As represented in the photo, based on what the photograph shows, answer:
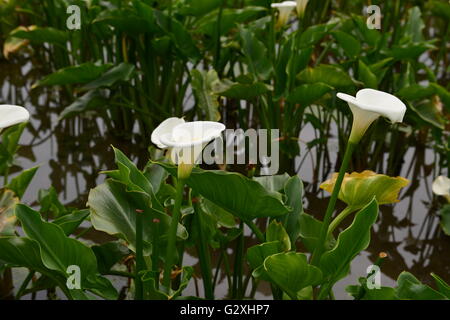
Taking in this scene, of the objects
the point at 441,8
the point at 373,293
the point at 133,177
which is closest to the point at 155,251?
the point at 133,177

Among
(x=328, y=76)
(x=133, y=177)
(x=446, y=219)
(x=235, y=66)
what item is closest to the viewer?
(x=133, y=177)

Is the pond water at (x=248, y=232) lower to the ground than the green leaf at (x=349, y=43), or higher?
lower

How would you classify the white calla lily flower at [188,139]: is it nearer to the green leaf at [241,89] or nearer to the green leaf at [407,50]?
the green leaf at [241,89]

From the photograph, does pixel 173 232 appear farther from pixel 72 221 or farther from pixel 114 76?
pixel 114 76

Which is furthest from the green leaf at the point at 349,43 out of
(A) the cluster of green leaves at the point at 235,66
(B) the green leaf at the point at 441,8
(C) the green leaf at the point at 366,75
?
(B) the green leaf at the point at 441,8

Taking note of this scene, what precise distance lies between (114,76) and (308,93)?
1.91 ft

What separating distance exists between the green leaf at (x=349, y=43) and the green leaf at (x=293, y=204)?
801 mm

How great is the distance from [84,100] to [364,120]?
1251 mm

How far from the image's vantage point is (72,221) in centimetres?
121

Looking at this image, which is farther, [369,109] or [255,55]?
[255,55]

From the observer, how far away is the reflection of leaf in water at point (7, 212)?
1.24 metres

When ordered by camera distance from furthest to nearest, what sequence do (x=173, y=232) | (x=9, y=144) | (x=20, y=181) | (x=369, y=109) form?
(x=9, y=144), (x=20, y=181), (x=173, y=232), (x=369, y=109)

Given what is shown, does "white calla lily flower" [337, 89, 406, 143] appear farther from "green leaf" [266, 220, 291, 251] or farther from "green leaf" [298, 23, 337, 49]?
"green leaf" [298, 23, 337, 49]

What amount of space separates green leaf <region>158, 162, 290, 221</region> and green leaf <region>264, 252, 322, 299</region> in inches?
4.3
